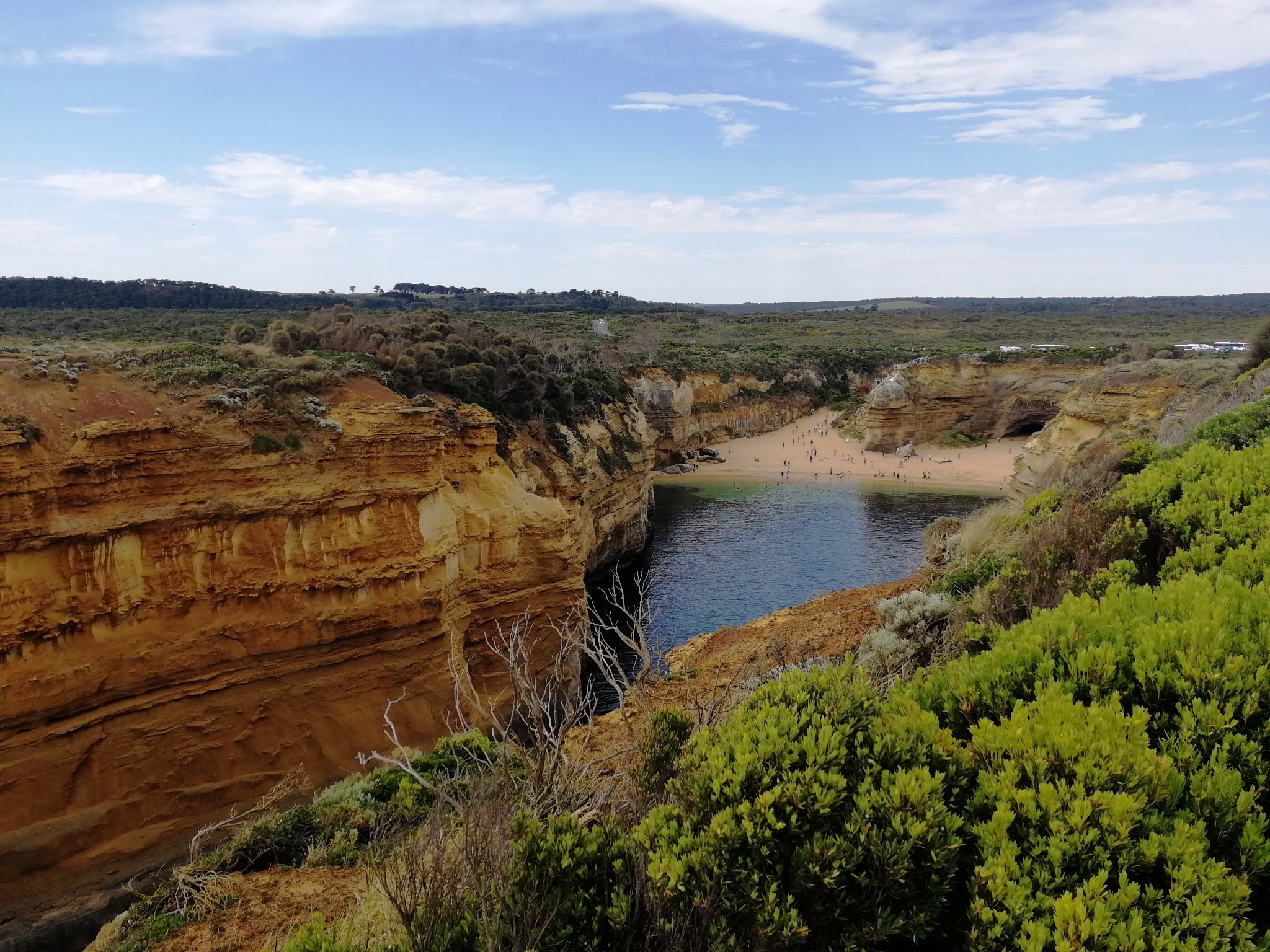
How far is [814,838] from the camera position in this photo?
3.61 metres

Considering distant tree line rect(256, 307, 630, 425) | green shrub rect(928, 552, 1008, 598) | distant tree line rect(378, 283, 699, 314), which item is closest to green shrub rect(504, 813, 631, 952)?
green shrub rect(928, 552, 1008, 598)

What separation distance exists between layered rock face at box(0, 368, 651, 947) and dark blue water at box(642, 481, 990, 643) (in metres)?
7.93

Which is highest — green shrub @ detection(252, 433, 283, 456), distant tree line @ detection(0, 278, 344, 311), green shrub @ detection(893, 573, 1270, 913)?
distant tree line @ detection(0, 278, 344, 311)

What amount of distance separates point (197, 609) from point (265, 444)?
11.0 ft

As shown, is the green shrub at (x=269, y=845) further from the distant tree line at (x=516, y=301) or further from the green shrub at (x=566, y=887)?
the distant tree line at (x=516, y=301)

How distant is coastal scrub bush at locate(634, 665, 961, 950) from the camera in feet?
11.7

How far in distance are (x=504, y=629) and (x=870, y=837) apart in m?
15.7

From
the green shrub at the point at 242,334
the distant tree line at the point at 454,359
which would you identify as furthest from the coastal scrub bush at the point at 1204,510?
the green shrub at the point at 242,334

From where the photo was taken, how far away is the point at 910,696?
16.0ft

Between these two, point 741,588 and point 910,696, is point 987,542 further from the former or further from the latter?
point 741,588

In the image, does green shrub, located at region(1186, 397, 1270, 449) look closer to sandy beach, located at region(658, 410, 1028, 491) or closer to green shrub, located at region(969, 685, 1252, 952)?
green shrub, located at region(969, 685, 1252, 952)

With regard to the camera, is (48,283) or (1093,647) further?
(48,283)

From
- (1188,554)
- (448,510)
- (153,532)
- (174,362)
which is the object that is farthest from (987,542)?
(174,362)

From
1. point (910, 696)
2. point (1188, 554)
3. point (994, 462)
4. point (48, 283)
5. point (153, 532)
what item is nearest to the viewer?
point (910, 696)
